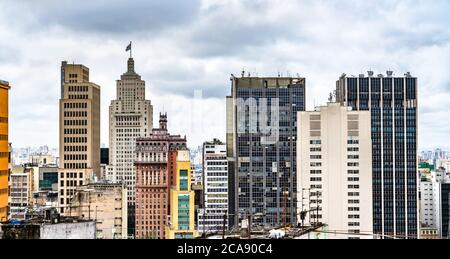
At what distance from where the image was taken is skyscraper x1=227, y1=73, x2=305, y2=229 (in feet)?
35.7

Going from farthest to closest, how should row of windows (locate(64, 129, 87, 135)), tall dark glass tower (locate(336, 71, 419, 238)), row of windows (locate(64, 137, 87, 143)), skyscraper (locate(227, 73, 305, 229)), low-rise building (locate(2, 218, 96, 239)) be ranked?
tall dark glass tower (locate(336, 71, 419, 238)), skyscraper (locate(227, 73, 305, 229)), row of windows (locate(64, 137, 87, 143)), row of windows (locate(64, 129, 87, 135)), low-rise building (locate(2, 218, 96, 239))

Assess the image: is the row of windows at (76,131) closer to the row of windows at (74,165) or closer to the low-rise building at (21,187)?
the low-rise building at (21,187)

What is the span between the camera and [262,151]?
11.4 metres

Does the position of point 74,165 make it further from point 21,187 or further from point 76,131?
point 76,131

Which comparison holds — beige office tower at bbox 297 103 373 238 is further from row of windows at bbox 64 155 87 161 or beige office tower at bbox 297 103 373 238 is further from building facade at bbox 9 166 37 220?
building facade at bbox 9 166 37 220

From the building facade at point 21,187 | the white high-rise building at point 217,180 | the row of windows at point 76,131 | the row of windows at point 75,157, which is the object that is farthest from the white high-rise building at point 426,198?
the building facade at point 21,187

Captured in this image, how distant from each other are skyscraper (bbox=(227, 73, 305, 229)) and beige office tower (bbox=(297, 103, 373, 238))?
1.32 ft


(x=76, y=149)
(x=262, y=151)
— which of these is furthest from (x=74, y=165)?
(x=262, y=151)

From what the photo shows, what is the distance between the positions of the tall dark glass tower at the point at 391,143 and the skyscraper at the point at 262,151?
1.20 metres

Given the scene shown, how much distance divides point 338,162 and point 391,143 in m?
1.75

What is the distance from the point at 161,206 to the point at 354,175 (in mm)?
3417

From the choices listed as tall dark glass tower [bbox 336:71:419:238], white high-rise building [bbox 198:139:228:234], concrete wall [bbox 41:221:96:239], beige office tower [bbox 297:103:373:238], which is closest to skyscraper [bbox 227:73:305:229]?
white high-rise building [bbox 198:139:228:234]

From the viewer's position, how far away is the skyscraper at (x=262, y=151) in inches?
429
